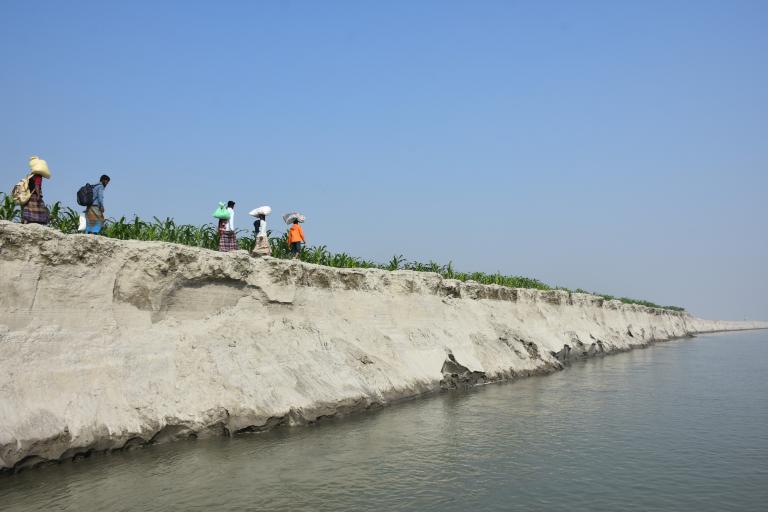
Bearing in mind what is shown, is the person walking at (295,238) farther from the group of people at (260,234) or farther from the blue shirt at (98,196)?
the blue shirt at (98,196)

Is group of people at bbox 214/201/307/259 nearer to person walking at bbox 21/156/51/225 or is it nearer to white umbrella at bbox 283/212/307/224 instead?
white umbrella at bbox 283/212/307/224

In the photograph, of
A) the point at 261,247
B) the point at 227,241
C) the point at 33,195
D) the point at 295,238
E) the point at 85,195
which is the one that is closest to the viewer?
the point at 33,195

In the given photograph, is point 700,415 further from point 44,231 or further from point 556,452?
point 44,231

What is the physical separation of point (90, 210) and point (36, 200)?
3.56 ft

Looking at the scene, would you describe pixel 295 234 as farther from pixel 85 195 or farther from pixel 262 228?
pixel 85 195

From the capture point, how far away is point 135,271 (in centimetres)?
908

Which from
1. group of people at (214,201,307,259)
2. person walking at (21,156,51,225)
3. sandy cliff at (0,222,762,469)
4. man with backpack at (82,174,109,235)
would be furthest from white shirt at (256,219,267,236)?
person walking at (21,156,51,225)

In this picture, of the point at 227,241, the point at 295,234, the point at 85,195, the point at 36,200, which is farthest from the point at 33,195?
the point at 295,234

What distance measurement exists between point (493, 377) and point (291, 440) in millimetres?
8196

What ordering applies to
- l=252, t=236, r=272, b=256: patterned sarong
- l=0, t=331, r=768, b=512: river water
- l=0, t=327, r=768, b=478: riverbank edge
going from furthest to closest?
l=252, t=236, r=272, b=256: patterned sarong
l=0, t=327, r=768, b=478: riverbank edge
l=0, t=331, r=768, b=512: river water

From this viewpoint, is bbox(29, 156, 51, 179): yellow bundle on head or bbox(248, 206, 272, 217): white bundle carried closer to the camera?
bbox(29, 156, 51, 179): yellow bundle on head

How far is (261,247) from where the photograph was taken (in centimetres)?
1227

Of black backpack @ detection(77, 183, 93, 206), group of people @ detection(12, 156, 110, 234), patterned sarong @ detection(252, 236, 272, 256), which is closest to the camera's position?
group of people @ detection(12, 156, 110, 234)

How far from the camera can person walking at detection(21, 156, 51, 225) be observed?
8727 millimetres
